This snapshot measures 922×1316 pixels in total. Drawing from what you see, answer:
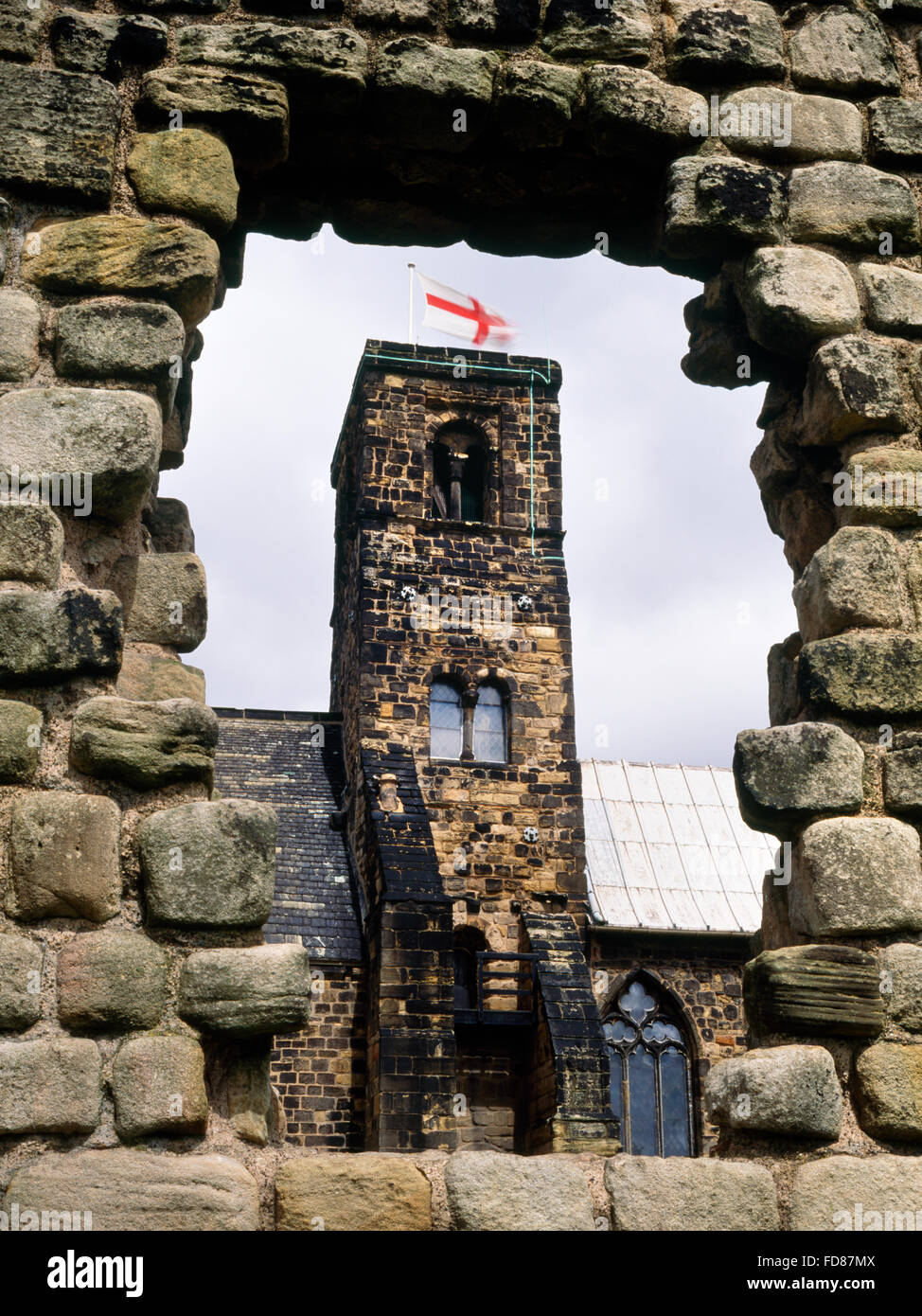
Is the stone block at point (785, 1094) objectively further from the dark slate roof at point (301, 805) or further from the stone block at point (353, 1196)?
the dark slate roof at point (301, 805)

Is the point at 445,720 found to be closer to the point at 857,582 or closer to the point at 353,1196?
the point at 857,582

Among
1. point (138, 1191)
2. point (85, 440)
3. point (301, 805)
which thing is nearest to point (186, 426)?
point (85, 440)

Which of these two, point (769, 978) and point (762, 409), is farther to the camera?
point (762, 409)

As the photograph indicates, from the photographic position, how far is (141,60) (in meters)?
3.74

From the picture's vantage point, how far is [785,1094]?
3.06 m

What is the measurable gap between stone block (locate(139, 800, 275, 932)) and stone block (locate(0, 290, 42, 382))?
114 centimetres

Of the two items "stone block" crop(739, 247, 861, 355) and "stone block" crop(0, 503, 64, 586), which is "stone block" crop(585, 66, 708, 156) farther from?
"stone block" crop(0, 503, 64, 586)

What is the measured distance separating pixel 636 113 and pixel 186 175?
122 cm

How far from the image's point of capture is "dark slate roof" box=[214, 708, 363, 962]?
58.0 feet

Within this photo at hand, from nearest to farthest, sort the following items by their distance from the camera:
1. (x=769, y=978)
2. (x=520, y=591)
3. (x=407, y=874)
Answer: (x=769, y=978) < (x=407, y=874) < (x=520, y=591)

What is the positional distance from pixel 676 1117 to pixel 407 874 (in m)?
5.98

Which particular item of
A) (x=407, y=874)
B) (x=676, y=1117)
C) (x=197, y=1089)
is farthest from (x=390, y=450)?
(x=197, y=1089)

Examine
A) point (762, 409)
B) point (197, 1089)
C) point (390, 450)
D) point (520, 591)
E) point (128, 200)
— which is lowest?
point (197, 1089)
